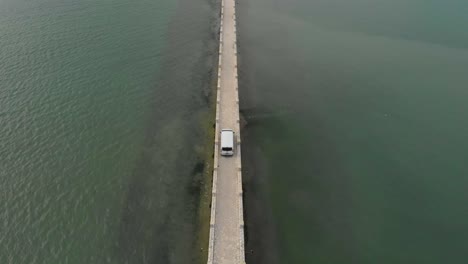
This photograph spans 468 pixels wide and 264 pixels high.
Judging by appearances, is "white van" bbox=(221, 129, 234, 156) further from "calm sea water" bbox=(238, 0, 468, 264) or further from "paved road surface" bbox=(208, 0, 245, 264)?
"calm sea water" bbox=(238, 0, 468, 264)

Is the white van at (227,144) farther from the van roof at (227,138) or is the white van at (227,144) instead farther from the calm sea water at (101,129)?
the calm sea water at (101,129)

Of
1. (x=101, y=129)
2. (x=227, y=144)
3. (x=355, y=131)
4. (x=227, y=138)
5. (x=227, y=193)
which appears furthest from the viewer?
(x=355, y=131)

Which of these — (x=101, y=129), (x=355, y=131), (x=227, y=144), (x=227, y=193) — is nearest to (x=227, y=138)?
(x=227, y=144)

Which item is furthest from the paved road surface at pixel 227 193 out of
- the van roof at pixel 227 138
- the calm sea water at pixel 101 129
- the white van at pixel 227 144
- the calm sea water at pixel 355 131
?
the calm sea water at pixel 101 129

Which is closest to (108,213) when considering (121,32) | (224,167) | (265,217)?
(224,167)

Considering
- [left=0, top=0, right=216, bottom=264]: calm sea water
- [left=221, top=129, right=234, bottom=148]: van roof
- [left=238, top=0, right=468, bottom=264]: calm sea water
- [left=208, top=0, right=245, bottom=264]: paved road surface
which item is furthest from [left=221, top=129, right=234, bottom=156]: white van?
[left=0, top=0, right=216, bottom=264]: calm sea water

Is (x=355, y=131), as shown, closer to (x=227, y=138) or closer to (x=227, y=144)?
(x=227, y=138)
